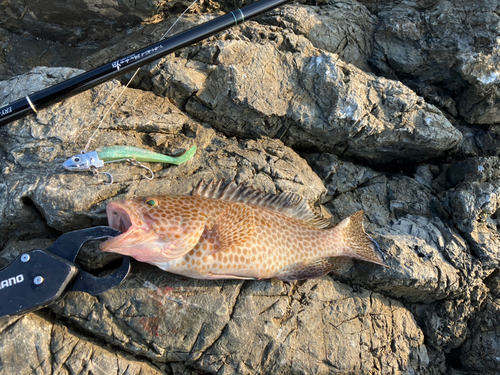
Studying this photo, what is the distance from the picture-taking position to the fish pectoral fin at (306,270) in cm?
394

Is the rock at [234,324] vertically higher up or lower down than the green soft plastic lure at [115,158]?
lower down

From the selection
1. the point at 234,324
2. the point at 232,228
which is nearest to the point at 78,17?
the point at 232,228

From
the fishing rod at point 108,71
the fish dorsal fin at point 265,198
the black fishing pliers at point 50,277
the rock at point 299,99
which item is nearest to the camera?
the black fishing pliers at point 50,277

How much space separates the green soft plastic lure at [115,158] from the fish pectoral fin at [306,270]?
6.47 feet

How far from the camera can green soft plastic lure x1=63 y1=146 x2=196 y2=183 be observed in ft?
11.9

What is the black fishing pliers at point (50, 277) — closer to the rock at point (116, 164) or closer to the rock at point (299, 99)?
the rock at point (116, 164)

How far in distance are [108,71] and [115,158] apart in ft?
3.63

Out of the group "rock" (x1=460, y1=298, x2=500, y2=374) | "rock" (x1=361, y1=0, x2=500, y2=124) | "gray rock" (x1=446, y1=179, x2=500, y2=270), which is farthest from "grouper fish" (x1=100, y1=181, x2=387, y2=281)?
"rock" (x1=361, y1=0, x2=500, y2=124)

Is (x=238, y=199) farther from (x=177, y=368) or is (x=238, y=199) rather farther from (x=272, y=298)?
(x=177, y=368)

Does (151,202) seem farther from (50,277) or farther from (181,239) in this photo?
(50,277)

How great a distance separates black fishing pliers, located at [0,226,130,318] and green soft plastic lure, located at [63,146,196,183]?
2.66 ft

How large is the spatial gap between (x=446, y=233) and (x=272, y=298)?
285cm

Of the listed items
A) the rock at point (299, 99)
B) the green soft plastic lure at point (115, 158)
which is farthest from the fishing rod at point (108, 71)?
the green soft plastic lure at point (115, 158)

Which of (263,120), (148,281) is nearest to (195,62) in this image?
(263,120)
